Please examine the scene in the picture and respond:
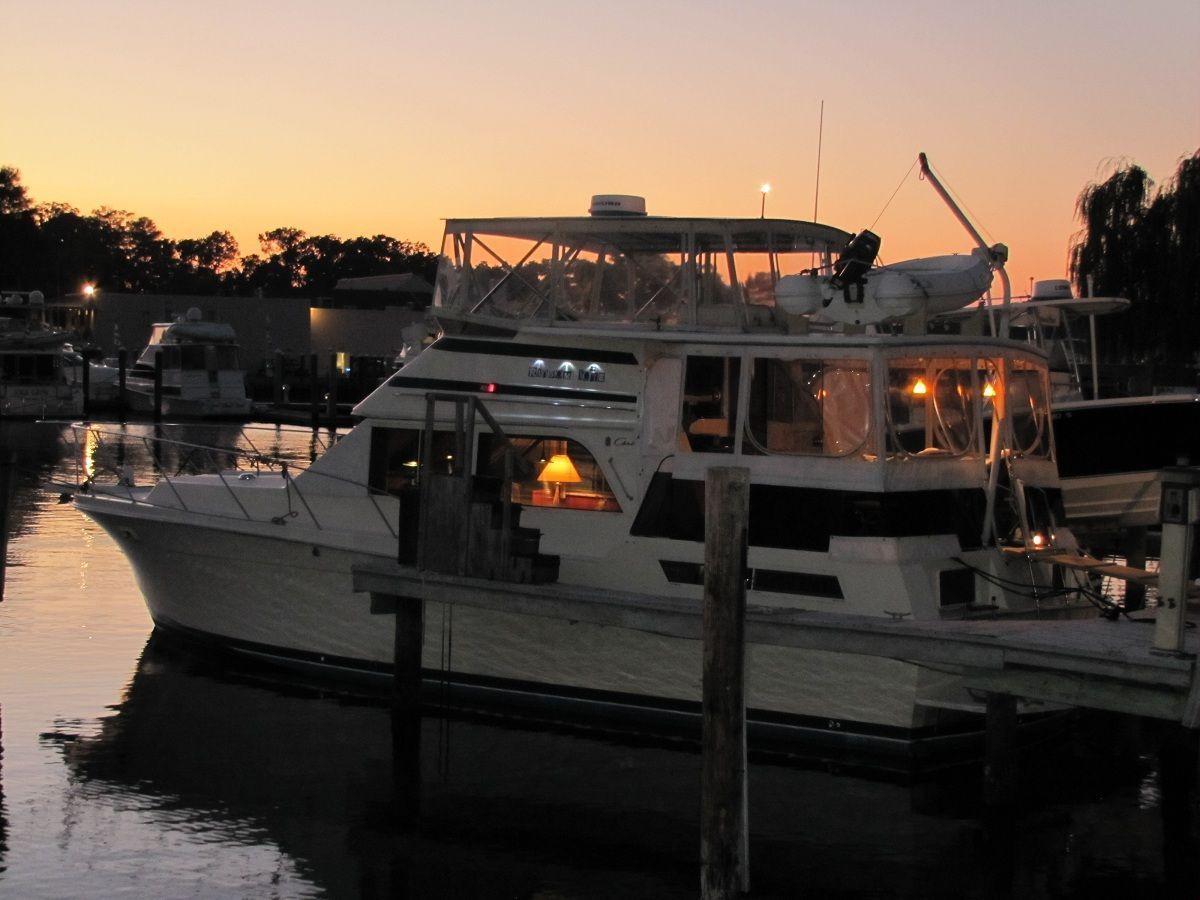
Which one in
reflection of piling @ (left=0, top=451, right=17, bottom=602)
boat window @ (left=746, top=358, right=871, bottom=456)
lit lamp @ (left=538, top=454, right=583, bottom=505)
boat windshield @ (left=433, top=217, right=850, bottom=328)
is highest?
boat windshield @ (left=433, top=217, right=850, bottom=328)

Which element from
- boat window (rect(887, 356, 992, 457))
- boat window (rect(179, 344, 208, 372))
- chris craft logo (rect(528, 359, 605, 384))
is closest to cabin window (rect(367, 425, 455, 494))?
chris craft logo (rect(528, 359, 605, 384))

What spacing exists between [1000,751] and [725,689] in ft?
10.7

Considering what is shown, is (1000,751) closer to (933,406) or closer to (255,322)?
(933,406)

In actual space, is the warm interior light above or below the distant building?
below

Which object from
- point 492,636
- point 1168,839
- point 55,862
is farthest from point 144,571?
point 1168,839

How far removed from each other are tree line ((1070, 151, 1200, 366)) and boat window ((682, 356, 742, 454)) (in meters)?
23.2

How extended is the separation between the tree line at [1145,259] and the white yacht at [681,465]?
73.3ft

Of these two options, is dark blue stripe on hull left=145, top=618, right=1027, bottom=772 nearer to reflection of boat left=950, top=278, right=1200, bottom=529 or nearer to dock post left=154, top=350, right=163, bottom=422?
reflection of boat left=950, top=278, right=1200, bottom=529

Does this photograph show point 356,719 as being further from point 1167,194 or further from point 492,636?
point 1167,194

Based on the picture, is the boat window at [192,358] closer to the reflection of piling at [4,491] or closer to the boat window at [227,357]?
the boat window at [227,357]

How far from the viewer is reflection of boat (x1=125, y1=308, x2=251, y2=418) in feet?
187

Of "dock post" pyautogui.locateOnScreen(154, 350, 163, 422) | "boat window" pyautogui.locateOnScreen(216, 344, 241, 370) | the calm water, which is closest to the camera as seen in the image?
the calm water

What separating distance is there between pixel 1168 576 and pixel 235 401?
166 feet

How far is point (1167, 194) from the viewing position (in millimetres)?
36156
